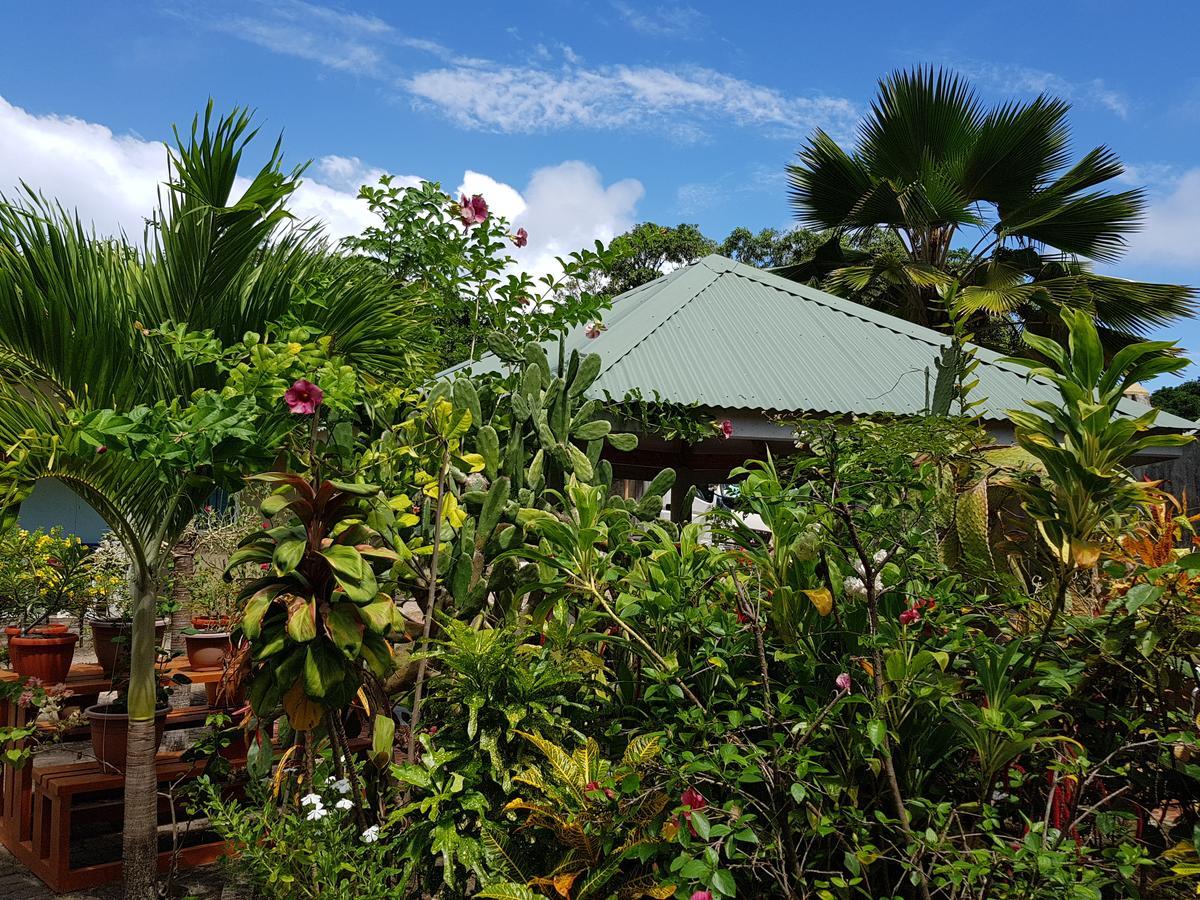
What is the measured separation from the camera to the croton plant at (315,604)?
8.71ft

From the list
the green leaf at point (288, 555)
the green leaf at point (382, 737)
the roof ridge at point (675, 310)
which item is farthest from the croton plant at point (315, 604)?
the roof ridge at point (675, 310)

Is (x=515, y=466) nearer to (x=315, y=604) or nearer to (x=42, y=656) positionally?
(x=315, y=604)

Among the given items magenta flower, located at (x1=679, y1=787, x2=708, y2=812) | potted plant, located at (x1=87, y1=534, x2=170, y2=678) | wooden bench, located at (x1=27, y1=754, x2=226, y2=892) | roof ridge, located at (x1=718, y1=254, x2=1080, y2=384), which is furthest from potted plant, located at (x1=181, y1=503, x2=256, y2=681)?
roof ridge, located at (x1=718, y1=254, x2=1080, y2=384)

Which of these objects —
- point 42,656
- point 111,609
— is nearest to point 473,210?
point 42,656

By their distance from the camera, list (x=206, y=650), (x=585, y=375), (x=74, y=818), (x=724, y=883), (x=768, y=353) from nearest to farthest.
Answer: (x=724, y=883) → (x=74, y=818) → (x=585, y=375) → (x=206, y=650) → (x=768, y=353)

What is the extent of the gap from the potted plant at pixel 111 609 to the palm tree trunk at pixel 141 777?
1289 mm

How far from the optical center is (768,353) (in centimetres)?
773

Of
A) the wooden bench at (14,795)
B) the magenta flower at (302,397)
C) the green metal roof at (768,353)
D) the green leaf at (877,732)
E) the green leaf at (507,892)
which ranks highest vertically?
the green metal roof at (768,353)

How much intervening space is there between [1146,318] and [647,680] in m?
11.5

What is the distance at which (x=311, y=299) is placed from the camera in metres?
3.79

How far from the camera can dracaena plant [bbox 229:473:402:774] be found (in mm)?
2656

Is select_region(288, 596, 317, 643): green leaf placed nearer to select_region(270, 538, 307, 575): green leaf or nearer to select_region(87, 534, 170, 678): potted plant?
select_region(270, 538, 307, 575): green leaf

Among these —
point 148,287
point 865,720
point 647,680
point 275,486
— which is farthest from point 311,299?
point 865,720

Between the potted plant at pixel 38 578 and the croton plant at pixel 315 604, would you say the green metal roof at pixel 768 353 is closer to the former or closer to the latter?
the croton plant at pixel 315 604
